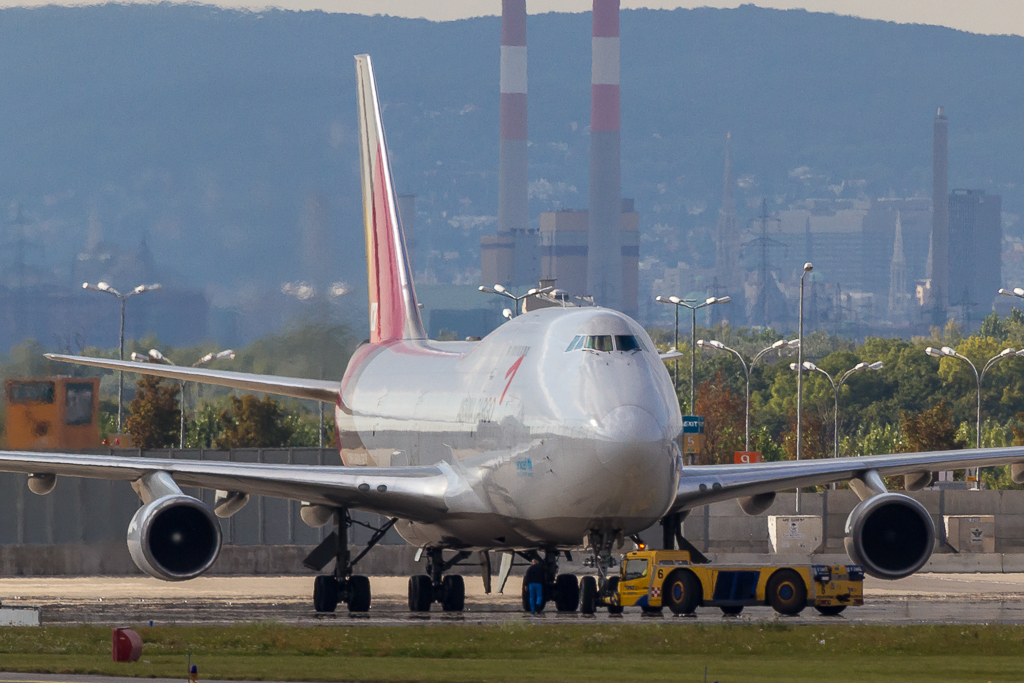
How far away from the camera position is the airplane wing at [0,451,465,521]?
35.4m

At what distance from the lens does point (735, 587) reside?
1368 inches

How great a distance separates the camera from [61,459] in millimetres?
34969

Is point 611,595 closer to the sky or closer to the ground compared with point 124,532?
closer to the sky

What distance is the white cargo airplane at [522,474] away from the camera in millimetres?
33219

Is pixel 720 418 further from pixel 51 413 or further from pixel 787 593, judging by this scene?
pixel 787 593

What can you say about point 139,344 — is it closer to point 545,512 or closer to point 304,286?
point 304,286

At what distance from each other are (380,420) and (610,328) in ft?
36.6

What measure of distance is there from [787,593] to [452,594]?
26.8 ft

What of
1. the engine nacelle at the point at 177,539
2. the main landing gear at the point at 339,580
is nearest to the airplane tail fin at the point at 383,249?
the main landing gear at the point at 339,580

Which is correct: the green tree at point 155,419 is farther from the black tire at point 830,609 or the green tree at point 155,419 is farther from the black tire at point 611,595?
the black tire at point 830,609

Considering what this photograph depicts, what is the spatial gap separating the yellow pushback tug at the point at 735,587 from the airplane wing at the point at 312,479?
4.26 m

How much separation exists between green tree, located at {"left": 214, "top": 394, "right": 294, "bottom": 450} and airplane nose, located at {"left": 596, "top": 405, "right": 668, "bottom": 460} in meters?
80.2

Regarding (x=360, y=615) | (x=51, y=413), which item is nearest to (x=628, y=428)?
(x=360, y=615)

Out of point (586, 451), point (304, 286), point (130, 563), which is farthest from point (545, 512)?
point (304, 286)
